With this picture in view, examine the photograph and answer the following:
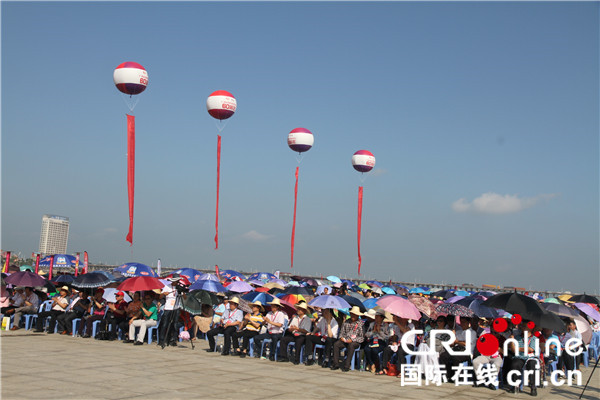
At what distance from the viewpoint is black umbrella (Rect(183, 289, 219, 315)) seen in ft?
51.4

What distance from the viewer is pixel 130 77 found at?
21406 mm

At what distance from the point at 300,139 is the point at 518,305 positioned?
65.0 feet

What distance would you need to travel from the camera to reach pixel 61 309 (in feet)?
55.3

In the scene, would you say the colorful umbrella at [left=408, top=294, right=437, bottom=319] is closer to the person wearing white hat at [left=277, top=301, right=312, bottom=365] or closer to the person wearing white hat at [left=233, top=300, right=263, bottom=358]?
the person wearing white hat at [left=277, top=301, right=312, bottom=365]

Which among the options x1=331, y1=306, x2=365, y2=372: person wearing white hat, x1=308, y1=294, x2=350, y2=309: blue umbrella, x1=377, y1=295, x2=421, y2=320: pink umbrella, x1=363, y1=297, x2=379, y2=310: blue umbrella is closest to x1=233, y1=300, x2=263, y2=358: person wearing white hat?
x1=308, y1=294, x2=350, y2=309: blue umbrella

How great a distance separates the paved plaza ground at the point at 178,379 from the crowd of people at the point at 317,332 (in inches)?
19.2

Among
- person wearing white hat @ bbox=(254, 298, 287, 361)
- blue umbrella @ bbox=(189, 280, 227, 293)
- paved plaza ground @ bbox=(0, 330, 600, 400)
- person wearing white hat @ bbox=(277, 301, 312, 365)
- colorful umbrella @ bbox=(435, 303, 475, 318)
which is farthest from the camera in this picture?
blue umbrella @ bbox=(189, 280, 227, 293)

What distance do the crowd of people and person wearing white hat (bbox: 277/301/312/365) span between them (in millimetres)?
24

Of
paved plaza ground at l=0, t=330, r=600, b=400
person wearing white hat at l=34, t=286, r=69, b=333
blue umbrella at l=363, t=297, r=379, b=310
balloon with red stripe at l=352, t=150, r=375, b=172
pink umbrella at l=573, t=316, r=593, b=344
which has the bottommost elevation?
paved plaza ground at l=0, t=330, r=600, b=400

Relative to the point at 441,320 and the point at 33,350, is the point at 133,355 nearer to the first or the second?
the point at 33,350

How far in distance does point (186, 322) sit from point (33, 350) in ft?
13.5

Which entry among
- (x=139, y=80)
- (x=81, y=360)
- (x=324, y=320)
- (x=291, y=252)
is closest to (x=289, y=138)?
(x=291, y=252)

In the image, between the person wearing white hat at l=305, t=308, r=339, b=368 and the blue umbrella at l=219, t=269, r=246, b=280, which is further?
the blue umbrella at l=219, t=269, r=246, b=280

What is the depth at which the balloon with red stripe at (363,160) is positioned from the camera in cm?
3173
